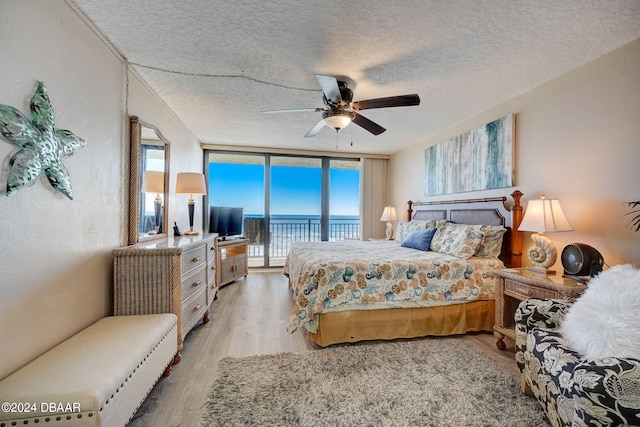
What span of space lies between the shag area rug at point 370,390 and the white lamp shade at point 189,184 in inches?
75.9

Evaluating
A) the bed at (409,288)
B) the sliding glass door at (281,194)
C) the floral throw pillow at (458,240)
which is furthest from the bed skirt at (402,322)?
the sliding glass door at (281,194)

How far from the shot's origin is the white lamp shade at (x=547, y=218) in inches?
84.5

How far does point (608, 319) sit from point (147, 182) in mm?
3406

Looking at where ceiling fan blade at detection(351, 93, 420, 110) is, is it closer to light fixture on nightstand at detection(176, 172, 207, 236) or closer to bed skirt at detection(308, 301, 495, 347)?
bed skirt at detection(308, 301, 495, 347)

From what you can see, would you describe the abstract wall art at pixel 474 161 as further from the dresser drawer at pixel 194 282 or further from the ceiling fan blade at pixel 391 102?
the dresser drawer at pixel 194 282

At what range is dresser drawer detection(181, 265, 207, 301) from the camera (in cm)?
216

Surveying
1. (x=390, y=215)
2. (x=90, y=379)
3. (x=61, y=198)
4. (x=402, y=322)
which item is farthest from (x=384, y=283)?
(x=390, y=215)

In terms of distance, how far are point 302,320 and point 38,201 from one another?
6.09ft

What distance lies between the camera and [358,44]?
1.93 m

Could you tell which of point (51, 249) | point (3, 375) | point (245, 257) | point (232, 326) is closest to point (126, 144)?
point (51, 249)

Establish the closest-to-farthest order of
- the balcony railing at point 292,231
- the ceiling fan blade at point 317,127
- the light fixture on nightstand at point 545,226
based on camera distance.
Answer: the light fixture on nightstand at point 545,226 < the ceiling fan blade at point 317,127 < the balcony railing at point 292,231

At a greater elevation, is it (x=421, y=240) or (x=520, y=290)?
(x=421, y=240)

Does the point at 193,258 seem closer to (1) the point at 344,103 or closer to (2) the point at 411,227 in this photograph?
(1) the point at 344,103

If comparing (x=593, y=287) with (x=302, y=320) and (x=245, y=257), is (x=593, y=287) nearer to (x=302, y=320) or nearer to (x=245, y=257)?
(x=302, y=320)
